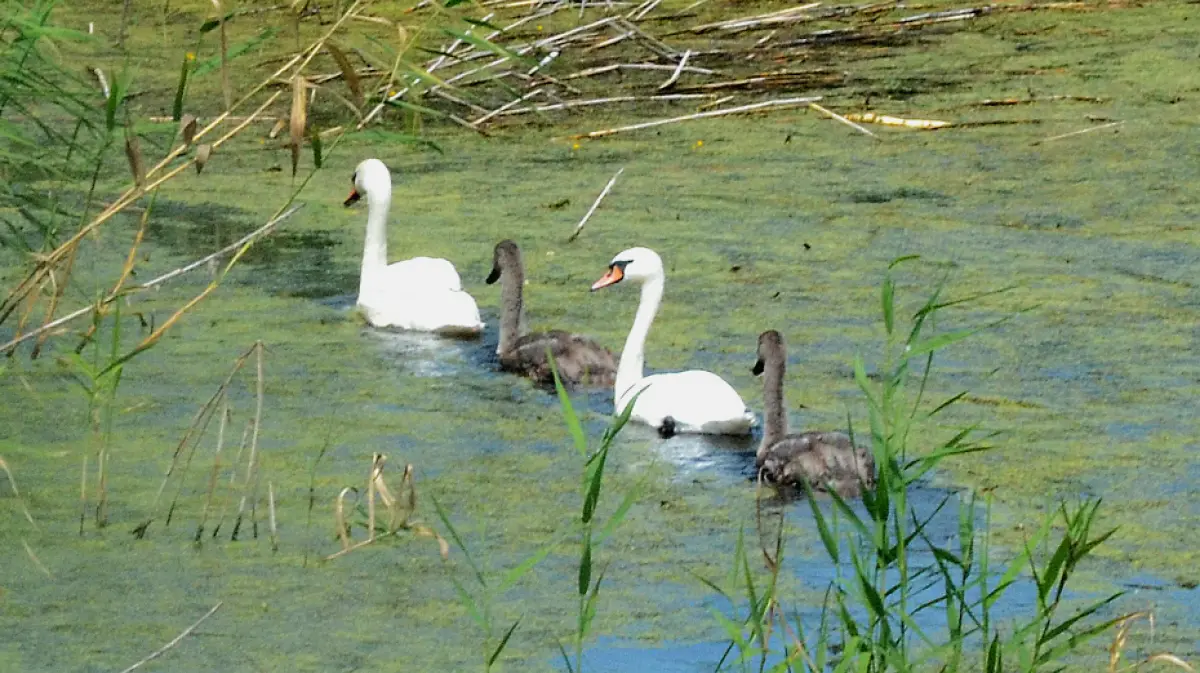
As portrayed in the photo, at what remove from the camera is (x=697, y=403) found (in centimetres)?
541

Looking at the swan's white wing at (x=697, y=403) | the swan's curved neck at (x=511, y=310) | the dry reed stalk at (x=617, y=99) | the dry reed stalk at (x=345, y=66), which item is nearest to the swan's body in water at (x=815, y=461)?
the swan's white wing at (x=697, y=403)

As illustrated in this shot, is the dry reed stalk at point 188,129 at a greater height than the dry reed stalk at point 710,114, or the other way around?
the dry reed stalk at point 710,114

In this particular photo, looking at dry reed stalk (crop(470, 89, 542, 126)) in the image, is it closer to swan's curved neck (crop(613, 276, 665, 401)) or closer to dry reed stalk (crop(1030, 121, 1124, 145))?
dry reed stalk (crop(1030, 121, 1124, 145))

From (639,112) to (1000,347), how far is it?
3.50 m

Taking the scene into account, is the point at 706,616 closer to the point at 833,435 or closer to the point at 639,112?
the point at 833,435

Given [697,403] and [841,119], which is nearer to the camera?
[697,403]

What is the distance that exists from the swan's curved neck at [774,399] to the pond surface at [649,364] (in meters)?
0.12

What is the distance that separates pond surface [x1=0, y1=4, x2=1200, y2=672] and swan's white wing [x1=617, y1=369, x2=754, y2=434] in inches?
2.8

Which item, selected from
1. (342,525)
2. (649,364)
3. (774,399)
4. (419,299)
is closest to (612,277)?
(649,364)

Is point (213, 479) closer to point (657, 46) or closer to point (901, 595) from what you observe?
point (901, 595)

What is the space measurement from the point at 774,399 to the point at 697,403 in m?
0.22

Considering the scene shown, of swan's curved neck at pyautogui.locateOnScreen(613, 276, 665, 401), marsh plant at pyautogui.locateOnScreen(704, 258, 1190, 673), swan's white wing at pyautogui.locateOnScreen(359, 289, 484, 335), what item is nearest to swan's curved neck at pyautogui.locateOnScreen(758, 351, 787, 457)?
swan's curved neck at pyautogui.locateOnScreen(613, 276, 665, 401)

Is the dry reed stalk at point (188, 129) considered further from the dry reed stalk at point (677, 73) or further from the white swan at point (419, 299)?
the dry reed stalk at point (677, 73)

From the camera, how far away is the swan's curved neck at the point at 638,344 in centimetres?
580
